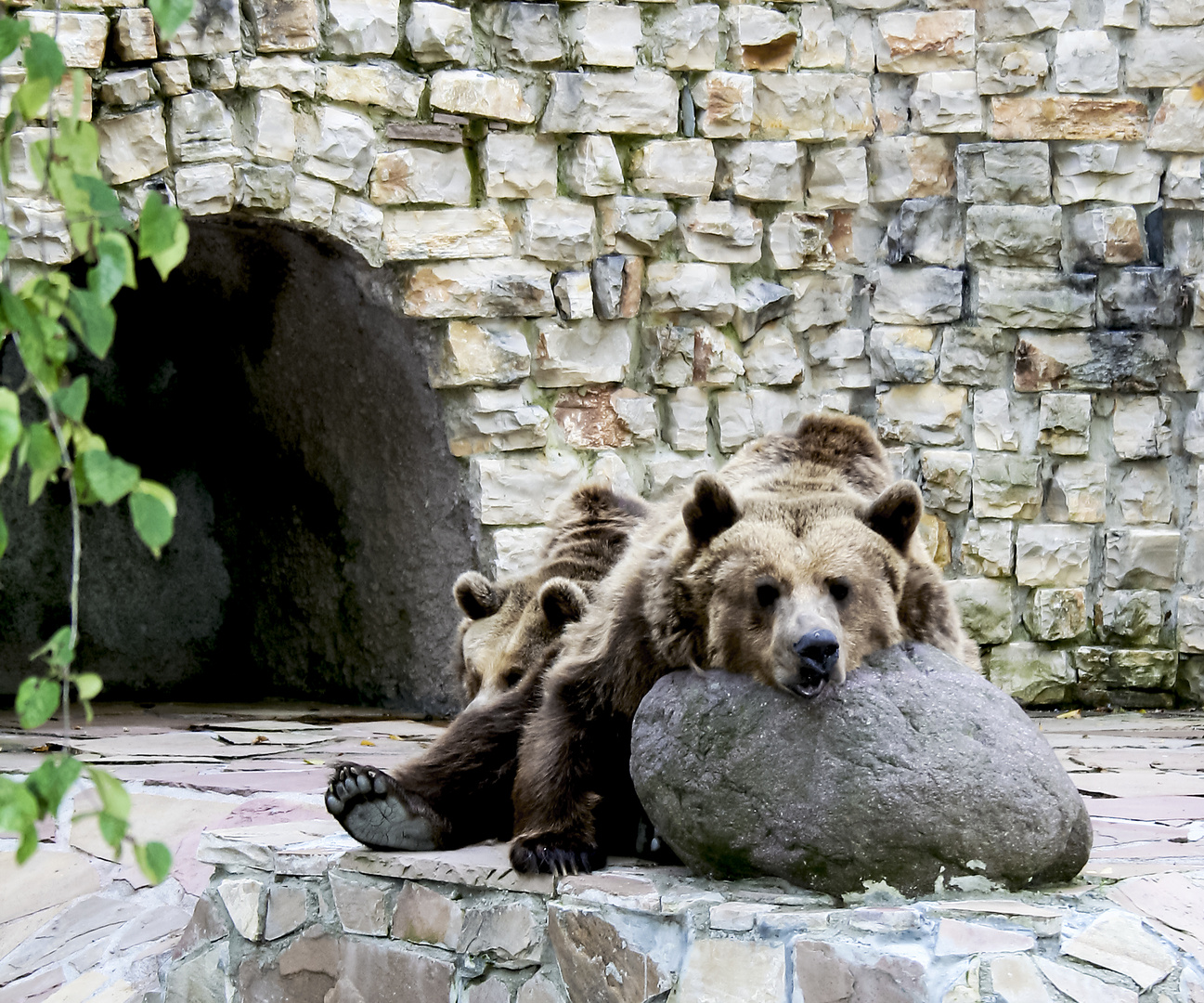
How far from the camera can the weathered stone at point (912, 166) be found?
5.87m

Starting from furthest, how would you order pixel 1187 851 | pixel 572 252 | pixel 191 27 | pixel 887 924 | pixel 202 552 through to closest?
pixel 202 552 < pixel 572 252 < pixel 191 27 < pixel 1187 851 < pixel 887 924

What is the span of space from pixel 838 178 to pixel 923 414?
108 cm

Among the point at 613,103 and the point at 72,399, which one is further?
the point at 613,103

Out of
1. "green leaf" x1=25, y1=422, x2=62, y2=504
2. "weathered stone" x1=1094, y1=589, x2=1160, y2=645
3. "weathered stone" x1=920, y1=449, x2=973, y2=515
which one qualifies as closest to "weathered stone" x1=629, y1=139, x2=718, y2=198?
"weathered stone" x1=920, y1=449, x2=973, y2=515

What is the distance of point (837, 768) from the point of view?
8.64 feet

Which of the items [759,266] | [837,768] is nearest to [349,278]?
[759,266]

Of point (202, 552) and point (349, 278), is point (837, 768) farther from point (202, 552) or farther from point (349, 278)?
point (202, 552)

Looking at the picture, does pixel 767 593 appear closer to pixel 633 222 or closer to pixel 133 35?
pixel 633 222

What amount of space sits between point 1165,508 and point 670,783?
3847mm

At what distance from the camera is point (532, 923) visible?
2895mm

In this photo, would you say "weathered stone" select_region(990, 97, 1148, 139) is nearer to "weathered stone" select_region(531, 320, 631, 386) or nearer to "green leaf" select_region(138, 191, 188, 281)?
"weathered stone" select_region(531, 320, 631, 386)

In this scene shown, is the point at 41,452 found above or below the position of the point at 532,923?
above

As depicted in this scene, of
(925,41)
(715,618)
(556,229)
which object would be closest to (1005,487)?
(925,41)

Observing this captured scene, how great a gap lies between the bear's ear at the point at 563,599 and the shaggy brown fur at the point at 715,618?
439 mm
